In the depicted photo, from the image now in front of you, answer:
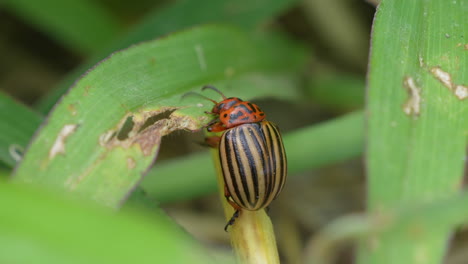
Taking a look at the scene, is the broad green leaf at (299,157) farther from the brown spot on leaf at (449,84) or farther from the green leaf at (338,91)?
the green leaf at (338,91)

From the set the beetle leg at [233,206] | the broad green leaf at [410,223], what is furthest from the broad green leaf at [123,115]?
the broad green leaf at [410,223]

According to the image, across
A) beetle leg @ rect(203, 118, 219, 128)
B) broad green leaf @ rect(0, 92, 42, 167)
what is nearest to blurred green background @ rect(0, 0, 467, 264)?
broad green leaf @ rect(0, 92, 42, 167)

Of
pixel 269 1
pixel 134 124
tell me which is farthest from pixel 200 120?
pixel 269 1

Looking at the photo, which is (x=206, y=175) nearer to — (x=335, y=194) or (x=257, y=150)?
(x=257, y=150)

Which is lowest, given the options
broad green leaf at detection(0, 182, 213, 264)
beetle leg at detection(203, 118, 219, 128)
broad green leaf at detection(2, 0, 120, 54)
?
broad green leaf at detection(0, 182, 213, 264)

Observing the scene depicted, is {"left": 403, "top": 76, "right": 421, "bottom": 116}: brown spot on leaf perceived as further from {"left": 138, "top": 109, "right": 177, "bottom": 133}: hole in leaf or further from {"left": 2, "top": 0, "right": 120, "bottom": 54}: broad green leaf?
{"left": 2, "top": 0, "right": 120, "bottom": 54}: broad green leaf
